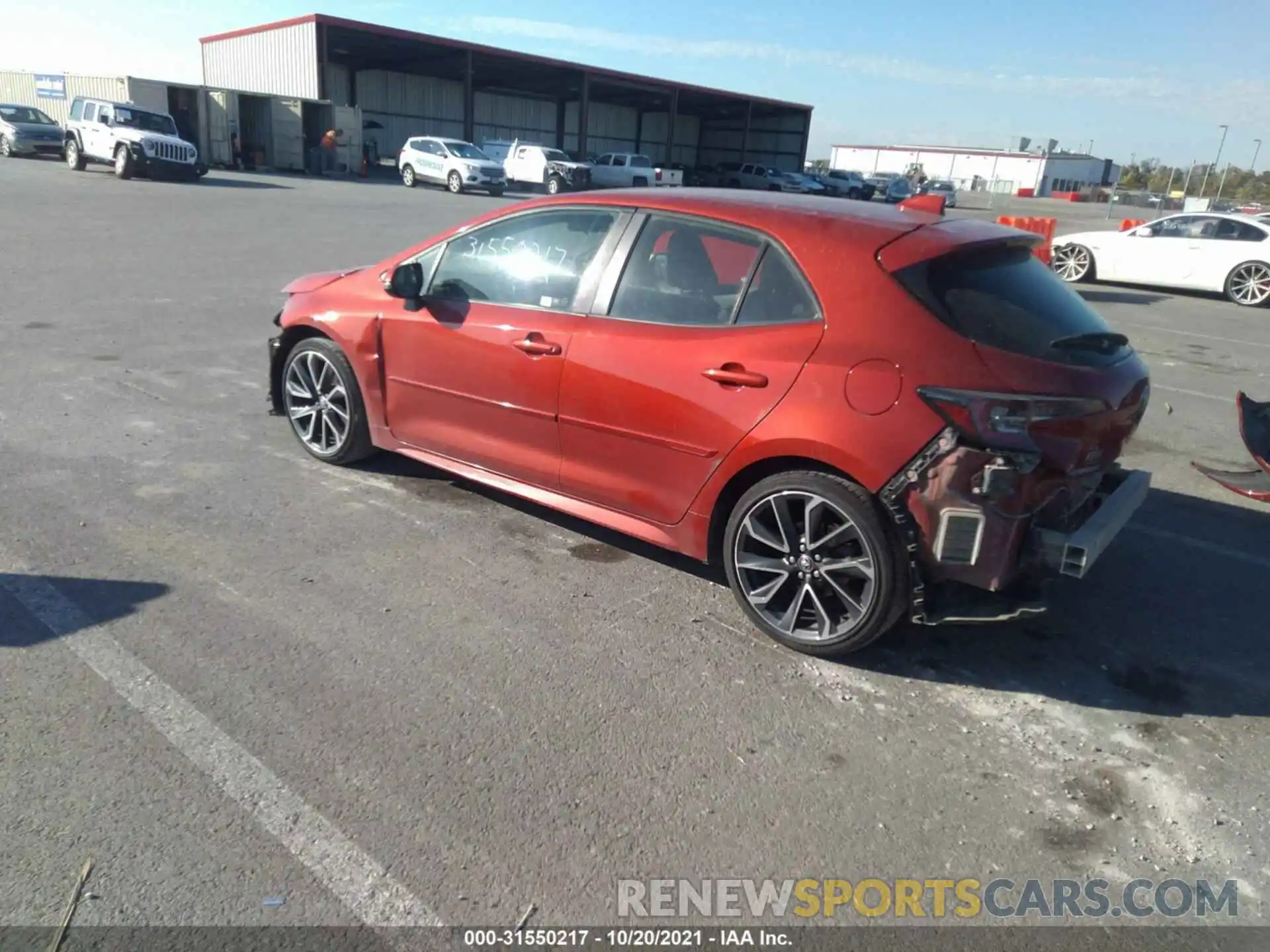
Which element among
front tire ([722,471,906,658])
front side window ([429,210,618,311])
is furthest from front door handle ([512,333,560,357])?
front tire ([722,471,906,658])

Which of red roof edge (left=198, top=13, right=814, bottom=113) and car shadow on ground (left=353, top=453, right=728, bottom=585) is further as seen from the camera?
red roof edge (left=198, top=13, right=814, bottom=113)

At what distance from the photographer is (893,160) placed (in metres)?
99.8

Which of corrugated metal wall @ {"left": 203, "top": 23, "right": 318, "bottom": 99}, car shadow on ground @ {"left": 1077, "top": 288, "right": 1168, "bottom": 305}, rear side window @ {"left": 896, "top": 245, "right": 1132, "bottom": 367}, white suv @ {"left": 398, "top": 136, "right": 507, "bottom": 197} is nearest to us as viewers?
rear side window @ {"left": 896, "top": 245, "right": 1132, "bottom": 367}

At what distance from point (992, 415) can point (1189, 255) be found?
15250mm

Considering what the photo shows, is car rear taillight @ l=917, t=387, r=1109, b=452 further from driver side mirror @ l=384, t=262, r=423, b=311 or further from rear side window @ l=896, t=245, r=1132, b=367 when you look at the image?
driver side mirror @ l=384, t=262, r=423, b=311

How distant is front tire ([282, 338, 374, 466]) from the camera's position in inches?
205

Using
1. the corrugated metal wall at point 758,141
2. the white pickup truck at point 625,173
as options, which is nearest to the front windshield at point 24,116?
the white pickup truck at point 625,173

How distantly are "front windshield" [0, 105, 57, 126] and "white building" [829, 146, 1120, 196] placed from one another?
2850 inches

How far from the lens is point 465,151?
1357 inches

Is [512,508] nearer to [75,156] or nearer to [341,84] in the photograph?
[75,156]

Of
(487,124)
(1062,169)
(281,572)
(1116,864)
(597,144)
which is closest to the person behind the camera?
(1116,864)

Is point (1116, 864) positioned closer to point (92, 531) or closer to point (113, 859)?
point (113, 859)

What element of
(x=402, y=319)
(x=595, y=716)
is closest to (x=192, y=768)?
(x=595, y=716)

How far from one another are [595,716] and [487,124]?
57.0 meters
